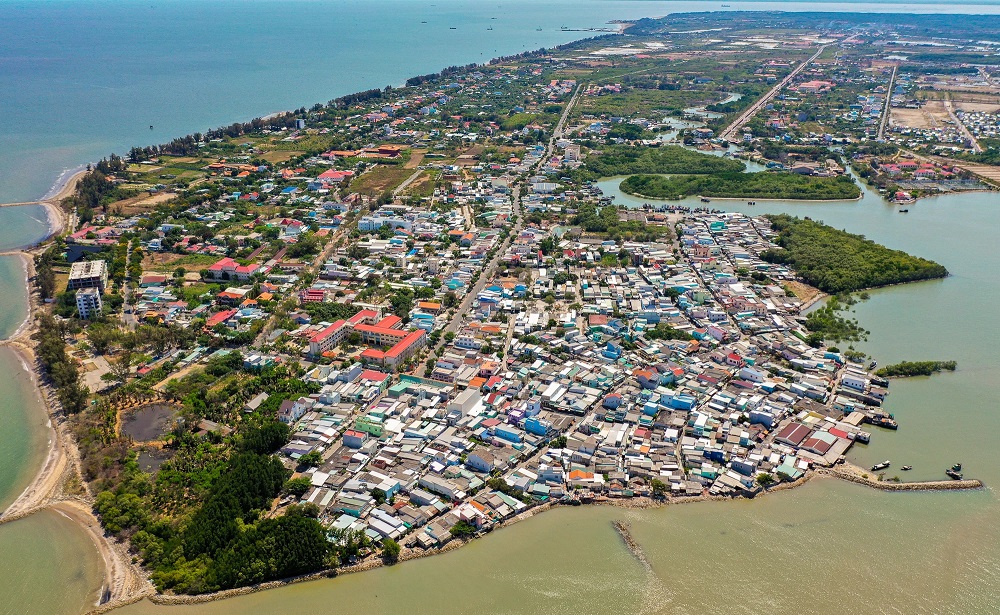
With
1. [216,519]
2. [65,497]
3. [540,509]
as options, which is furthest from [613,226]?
[65,497]

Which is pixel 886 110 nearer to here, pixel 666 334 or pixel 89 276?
pixel 666 334

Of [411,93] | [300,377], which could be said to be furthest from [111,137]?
[300,377]

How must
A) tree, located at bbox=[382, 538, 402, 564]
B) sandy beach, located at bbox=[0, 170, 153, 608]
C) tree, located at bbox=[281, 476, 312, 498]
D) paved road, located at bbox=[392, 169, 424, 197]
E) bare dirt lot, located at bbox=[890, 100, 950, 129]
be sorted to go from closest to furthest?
sandy beach, located at bbox=[0, 170, 153, 608]
tree, located at bbox=[382, 538, 402, 564]
tree, located at bbox=[281, 476, 312, 498]
paved road, located at bbox=[392, 169, 424, 197]
bare dirt lot, located at bbox=[890, 100, 950, 129]

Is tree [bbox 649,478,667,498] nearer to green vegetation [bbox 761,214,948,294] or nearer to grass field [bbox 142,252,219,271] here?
green vegetation [bbox 761,214,948,294]

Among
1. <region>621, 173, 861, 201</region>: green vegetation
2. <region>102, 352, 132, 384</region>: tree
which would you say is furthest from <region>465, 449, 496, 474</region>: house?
<region>621, 173, 861, 201</region>: green vegetation

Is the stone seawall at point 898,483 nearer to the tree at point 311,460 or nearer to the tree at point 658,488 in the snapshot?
the tree at point 658,488

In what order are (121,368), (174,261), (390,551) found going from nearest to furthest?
(390,551) < (121,368) < (174,261)
